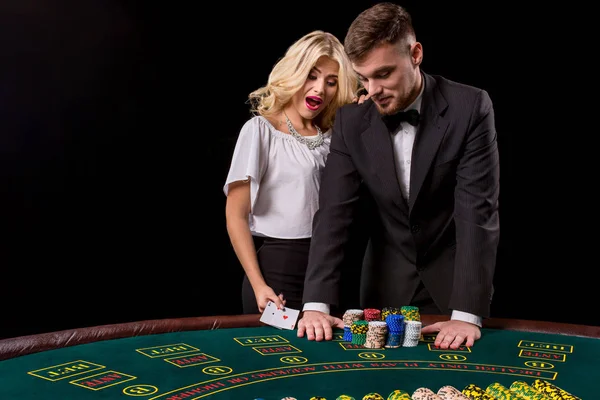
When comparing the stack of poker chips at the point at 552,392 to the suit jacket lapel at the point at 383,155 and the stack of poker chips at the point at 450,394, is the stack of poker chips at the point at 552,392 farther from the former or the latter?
the suit jacket lapel at the point at 383,155

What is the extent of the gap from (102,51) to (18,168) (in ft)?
3.22

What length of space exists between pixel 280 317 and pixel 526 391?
108cm

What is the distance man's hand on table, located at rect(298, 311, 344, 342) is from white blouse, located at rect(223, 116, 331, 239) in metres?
0.72

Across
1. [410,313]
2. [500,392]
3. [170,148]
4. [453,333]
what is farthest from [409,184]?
[170,148]

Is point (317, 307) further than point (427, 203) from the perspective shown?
No

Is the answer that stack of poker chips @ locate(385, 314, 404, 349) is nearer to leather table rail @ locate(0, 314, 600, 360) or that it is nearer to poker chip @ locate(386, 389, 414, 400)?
leather table rail @ locate(0, 314, 600, 360)

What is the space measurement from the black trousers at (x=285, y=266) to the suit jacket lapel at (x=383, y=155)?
0.61 metres

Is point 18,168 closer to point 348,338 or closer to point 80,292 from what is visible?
point 80,292

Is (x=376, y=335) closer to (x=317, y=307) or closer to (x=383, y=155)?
(x=317, y=307)

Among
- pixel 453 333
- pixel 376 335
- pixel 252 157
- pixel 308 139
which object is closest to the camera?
pixel 376 335

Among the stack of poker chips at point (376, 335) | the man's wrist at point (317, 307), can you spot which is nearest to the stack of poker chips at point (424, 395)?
the stack of poker chips at point (376, 335)

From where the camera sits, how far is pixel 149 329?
244 centimetres

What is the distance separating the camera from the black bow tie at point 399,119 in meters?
2.85

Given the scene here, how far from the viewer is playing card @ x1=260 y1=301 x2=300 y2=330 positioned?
8.45ft
